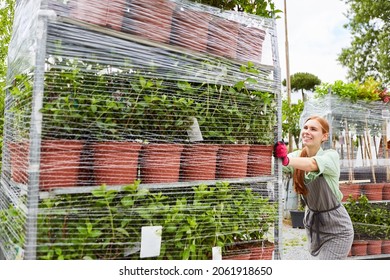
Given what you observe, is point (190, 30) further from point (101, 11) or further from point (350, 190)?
point (350, 190)

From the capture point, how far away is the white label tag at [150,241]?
1.82 meters

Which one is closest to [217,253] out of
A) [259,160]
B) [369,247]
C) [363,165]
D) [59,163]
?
[259,160]

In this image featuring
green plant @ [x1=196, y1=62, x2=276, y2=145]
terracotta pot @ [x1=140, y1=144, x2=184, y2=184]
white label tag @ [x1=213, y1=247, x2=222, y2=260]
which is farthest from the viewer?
green plant @ [x1=196, y1=62, x2=276, y2=145]

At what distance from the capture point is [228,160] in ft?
7.11

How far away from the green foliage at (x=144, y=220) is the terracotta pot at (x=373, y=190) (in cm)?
218

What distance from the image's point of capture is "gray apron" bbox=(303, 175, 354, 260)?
257 cm

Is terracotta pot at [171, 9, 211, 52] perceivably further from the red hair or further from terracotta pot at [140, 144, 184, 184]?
the red hair

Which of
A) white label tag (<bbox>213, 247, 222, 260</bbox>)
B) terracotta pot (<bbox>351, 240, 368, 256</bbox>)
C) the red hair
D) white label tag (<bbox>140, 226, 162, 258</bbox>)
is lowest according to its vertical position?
terracotta pot (<bbox>351, 240, 368, 256</bbox>)

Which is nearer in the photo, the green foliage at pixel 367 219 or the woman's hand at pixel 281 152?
the woman's hand at pixel 281 152

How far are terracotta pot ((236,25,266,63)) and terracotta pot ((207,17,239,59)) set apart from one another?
0.05m

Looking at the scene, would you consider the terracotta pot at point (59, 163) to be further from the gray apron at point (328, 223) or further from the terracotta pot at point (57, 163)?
the gray apron at point (328, 223)

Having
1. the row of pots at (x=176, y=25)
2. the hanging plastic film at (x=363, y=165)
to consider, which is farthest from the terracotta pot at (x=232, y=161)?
the hanging plastic film at (x=363, y=165)

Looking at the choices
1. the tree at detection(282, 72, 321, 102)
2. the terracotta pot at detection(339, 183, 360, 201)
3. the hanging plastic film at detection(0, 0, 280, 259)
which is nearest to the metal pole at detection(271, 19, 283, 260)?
the hanging plastic film at detection(0, 0, 280, 259)

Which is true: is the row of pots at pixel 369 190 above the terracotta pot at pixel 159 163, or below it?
below
